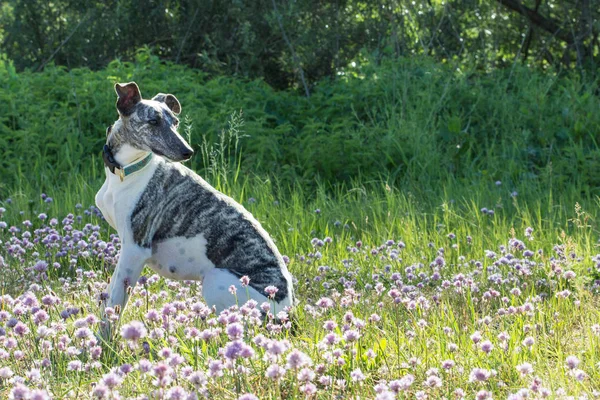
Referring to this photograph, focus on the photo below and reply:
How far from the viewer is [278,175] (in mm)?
8312

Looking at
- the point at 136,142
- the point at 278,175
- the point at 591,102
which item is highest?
the point at 136,142

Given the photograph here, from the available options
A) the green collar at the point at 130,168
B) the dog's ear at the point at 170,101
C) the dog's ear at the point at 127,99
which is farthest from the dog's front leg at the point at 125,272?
the dog's ear at the point at 170,101

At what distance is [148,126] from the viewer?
166 inches

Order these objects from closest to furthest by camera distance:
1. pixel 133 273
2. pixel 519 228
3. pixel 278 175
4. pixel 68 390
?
pixel 68 390 < pixel 133 273 < pixel 519 228 < pixel 278 175

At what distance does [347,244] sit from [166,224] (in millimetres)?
2117

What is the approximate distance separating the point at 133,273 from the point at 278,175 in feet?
13.6

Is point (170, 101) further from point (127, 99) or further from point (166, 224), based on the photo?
point (166, 224)

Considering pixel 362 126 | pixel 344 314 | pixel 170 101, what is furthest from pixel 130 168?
pixel 362 126

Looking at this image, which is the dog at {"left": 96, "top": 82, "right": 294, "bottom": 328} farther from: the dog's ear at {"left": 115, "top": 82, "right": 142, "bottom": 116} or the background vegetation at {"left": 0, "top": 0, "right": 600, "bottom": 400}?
the background vegetation at {"left": 0, "top": 0, "right": 600, "bottom": 400}

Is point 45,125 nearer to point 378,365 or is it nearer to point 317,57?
point 317,57

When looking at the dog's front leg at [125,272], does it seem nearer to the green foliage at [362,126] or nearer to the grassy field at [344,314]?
the grassy field at [344,314]

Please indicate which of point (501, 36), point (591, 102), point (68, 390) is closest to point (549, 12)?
point (501, 36)

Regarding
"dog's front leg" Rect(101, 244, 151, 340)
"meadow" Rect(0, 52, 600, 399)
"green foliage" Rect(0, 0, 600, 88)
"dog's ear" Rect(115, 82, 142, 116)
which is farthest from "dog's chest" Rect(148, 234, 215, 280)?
"green foliage" Rect(0, 0, 600, 88)

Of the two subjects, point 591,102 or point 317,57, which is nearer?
point 591,102
